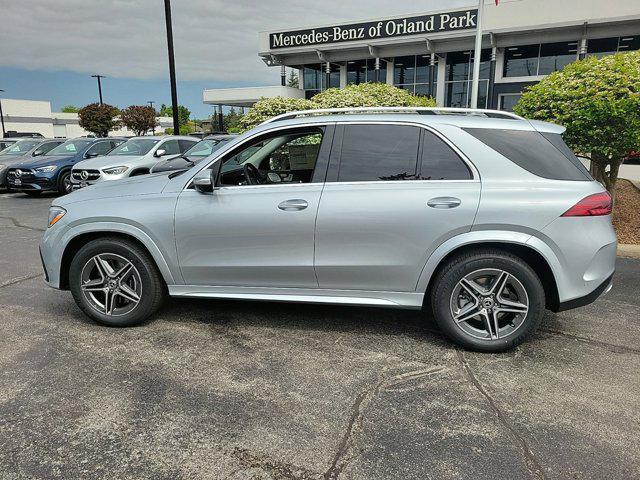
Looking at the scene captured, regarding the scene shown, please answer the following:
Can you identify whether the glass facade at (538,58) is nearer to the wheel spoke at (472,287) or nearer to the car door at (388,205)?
the car door at (388,205)

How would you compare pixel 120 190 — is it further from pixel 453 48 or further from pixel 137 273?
pixel 453 48

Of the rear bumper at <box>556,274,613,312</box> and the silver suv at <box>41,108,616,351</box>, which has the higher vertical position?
the silver suv at <box>41,108,616,351</box>

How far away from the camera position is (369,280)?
3756 mm

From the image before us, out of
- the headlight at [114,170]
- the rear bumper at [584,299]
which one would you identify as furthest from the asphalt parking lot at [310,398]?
the headlight at [114,170]

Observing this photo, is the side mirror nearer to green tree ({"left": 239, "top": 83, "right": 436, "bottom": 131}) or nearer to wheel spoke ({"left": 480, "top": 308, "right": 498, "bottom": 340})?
wheel spoke ({"left": 480, "top": 308, "right": 498, "bottom": 340})

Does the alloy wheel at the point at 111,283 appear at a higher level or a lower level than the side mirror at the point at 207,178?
lower

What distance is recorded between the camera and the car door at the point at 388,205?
3576 millimetres

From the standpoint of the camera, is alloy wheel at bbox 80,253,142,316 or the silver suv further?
alloy wheel at bbox 80,253,142,316

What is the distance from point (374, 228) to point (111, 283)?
2.28m

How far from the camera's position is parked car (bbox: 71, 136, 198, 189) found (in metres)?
11.4

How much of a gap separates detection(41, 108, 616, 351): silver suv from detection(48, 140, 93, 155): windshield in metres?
11.6

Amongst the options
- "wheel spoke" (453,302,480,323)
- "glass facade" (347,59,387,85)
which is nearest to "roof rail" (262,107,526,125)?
"wheel spoke" (453,302,480,323)

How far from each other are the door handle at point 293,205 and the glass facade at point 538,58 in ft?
83.9

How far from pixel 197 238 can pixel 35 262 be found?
12.5ft
